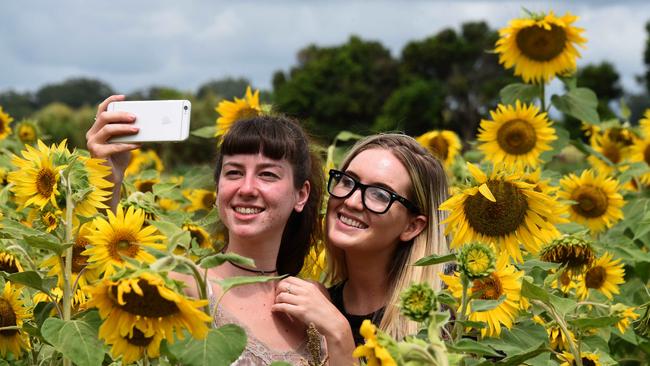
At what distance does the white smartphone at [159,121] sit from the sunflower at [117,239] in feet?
0.60

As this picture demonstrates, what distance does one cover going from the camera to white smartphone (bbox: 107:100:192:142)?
2.16 metres

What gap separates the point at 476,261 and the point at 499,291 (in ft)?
1.21

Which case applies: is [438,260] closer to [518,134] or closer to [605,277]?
[605,277]

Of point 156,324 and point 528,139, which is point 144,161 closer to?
point 528,139

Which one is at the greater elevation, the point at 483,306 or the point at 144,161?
the point at 483,306

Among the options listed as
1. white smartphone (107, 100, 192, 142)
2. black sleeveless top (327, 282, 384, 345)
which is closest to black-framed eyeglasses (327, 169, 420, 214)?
black sleeveless top (327, 282, 384, 345)

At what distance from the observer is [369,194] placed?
265 cm

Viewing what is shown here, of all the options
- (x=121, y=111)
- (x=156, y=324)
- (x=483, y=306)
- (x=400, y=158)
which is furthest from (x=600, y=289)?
(x=156, y=324)

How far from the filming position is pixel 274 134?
2.32 metres

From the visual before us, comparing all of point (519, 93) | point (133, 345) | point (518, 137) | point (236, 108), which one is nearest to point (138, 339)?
point (133, 345)

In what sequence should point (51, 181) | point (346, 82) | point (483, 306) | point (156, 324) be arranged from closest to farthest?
1. point (156, 324)
2. point (483, 306)
3. point (51, 181)
4. point (346, 82)

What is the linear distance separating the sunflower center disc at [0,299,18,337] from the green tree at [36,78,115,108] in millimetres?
86719

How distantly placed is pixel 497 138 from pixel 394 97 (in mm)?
41744

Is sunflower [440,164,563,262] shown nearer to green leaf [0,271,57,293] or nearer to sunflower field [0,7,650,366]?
sunflower field [0,7,650,366]
